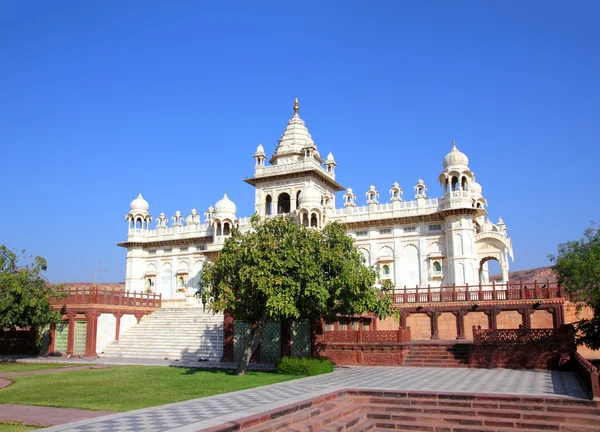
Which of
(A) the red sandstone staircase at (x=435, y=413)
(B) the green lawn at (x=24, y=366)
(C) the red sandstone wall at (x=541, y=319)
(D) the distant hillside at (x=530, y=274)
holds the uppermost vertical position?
(D) the distant hillside at (x=530, y=274)

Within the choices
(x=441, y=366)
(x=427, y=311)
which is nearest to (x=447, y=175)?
(x=427, y=311)

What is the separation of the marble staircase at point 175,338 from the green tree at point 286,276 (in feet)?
27.3

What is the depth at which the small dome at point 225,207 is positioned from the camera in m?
46.3

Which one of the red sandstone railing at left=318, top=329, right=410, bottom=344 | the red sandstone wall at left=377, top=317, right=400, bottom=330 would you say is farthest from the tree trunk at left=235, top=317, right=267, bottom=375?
the red sandstone wall at left=377, top=317, right=400, bottom=330

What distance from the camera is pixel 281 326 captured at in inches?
958

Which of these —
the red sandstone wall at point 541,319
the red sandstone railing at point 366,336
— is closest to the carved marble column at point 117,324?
the red sandstone railing at point 366,336

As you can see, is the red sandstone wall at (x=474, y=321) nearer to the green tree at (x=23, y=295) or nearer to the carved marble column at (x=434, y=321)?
the carved marble column at (x=434, y=321)

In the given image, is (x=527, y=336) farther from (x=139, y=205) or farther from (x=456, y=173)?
(x=139, y=205)

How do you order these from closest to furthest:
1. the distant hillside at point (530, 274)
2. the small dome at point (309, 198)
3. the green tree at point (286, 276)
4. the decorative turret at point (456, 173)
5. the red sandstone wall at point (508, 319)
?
the green tree at point (286, 276) → the red sandstone wall at point (508, 319) → the decorative turret at point (456, 173) → the small dome at point (309, 198) → the distant hillside at point (530, 274)

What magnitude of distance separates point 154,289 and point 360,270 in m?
34.0

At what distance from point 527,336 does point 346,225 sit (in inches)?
655

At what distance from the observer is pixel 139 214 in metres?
51.2

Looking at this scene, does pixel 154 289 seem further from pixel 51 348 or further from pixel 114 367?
pixel 114 367

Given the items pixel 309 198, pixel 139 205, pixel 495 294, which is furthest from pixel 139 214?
pixel 495 294
